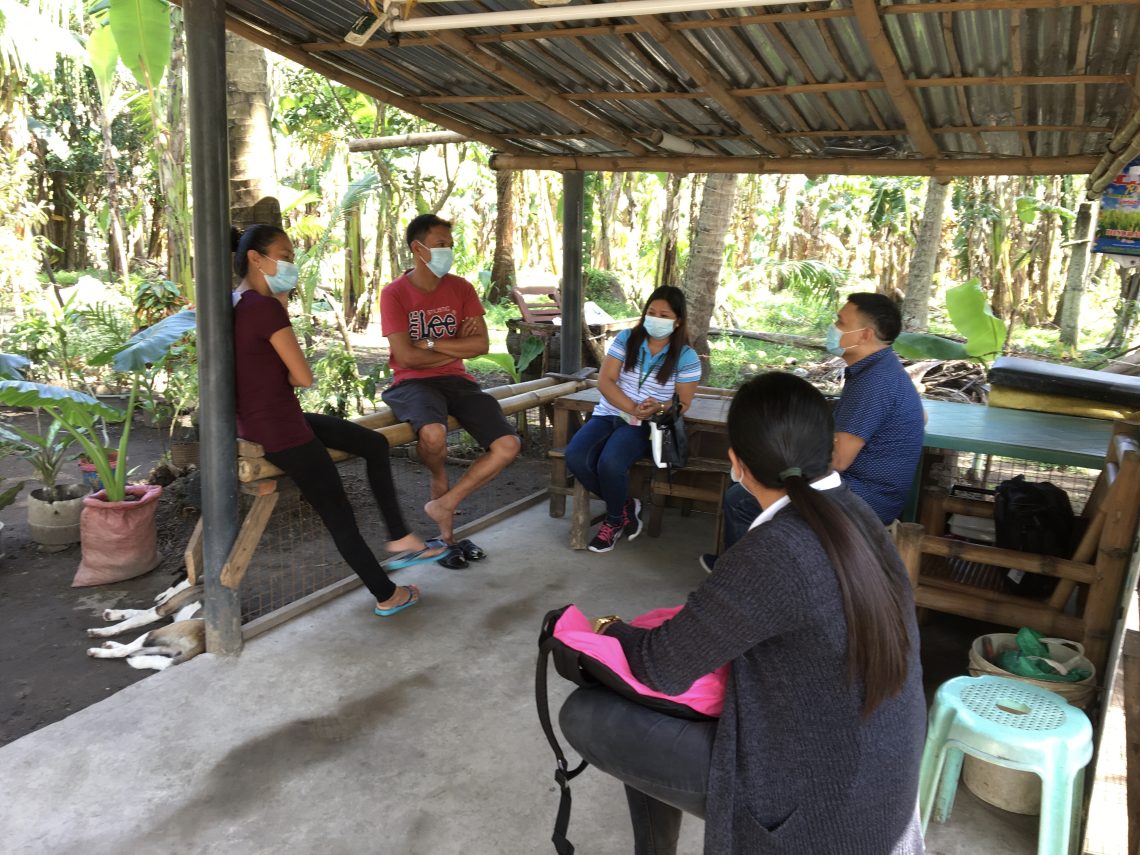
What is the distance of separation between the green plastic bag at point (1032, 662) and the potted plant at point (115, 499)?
157 inches

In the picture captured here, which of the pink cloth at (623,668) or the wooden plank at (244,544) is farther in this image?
the wooden plank at (244,544)

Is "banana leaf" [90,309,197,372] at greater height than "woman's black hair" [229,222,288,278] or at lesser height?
lesser

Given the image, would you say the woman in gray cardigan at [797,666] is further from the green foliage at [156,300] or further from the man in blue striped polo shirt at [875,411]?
the green foliage at [156,300]

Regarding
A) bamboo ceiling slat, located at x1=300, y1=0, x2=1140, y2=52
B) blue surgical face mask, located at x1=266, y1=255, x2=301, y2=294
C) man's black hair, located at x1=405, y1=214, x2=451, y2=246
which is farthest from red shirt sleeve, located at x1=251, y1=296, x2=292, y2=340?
bamboo ceiling slat, located at x1=300, y1=0, x2=1140, y2=52

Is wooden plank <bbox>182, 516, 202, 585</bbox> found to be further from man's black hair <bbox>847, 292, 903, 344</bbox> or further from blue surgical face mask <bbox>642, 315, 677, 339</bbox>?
man's black hair <bbox>847, 292, 903, 344</bbox>

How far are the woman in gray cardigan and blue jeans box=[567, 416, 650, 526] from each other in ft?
9.56

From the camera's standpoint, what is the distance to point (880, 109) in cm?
420

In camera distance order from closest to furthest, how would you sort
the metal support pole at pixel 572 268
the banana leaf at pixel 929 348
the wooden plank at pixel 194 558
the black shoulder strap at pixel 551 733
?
the black shoulder strap at pixel 551 733
the wooden plank at pixel 194 558
the metal support pole at pixel 572 268
the banana leaf at pixel 929 348

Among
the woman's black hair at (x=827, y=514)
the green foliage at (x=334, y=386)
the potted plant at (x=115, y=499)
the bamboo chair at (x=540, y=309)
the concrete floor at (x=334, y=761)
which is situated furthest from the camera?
the bamboo chair at (x=540, y=309)

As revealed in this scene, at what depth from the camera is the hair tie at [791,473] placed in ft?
5.49

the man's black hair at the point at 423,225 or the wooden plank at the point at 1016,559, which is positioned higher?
the man's black hair at the point at 423,225

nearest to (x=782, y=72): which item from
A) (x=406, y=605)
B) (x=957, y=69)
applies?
(x=957, y=69)

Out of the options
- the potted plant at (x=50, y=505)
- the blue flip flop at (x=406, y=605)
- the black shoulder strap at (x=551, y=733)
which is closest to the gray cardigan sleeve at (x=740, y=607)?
the black shoulder strap at (x=551, y=733)

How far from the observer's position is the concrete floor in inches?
99.3
